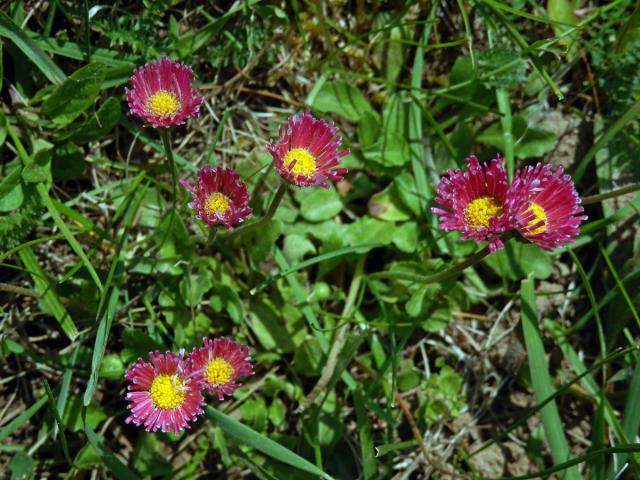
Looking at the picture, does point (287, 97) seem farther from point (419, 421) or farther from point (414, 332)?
point (419, 421)

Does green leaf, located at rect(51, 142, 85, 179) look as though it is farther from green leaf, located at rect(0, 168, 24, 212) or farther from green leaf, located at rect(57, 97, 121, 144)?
green leaf, located at rect(0, 168, 24, 212)

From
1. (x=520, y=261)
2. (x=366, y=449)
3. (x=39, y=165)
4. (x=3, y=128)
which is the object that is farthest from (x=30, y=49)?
(x=520, y=261)

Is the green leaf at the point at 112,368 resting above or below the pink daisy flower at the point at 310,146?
below

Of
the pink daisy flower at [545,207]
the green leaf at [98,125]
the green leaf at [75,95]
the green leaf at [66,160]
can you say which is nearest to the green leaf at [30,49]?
the green leaf at [75,95]

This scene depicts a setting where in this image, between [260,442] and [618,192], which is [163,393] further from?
[618,192]

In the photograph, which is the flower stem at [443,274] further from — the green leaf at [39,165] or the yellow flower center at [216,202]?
the green leaf at [39,165]

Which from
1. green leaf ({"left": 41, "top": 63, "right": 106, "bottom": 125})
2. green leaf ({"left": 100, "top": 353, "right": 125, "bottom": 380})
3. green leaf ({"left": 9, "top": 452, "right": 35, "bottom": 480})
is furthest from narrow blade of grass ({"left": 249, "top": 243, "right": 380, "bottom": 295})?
green leaf ({"left": 9, "top": 452, "right": 35, "bottom": 480})
